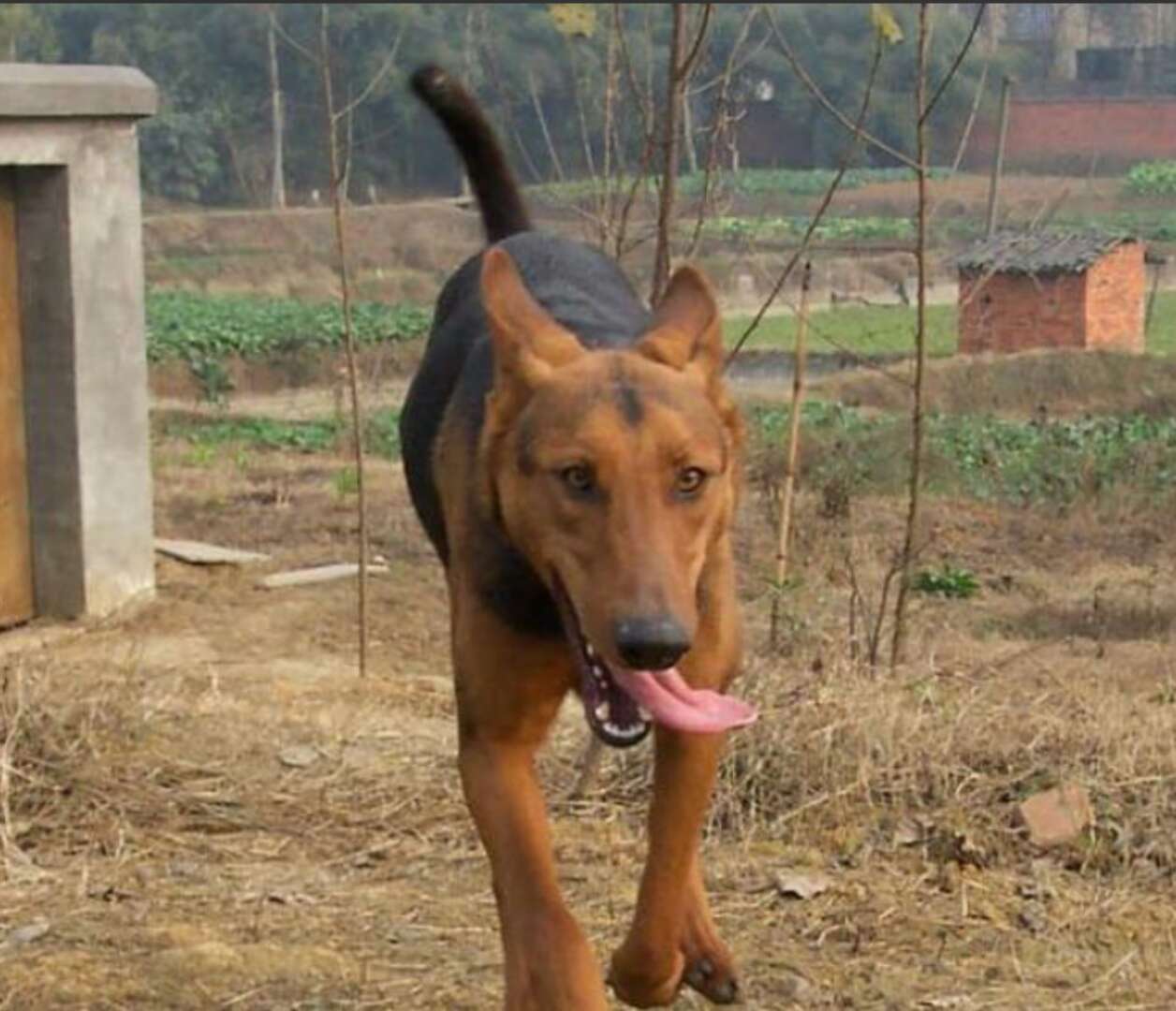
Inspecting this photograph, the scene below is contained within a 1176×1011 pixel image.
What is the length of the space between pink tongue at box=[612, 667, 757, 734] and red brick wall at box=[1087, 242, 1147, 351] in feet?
86.1

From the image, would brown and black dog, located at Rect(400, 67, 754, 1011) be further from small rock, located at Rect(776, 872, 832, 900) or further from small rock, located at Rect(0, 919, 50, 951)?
small rock, located at Rect(0, 919, 50, 951)

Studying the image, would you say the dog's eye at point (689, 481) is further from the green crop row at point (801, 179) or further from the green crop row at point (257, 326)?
the green crop row at point (257, 326)

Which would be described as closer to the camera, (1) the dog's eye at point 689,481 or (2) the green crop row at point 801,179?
(1) the dog's eye at point 689,481

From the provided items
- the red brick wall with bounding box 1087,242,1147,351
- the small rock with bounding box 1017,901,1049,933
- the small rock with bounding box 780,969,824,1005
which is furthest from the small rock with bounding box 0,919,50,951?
the red brick wall with bounding box 1087,242,1147,351

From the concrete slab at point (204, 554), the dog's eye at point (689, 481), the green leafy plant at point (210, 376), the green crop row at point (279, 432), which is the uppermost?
the dog's eye at point (689, 481)

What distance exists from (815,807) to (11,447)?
5584 mm

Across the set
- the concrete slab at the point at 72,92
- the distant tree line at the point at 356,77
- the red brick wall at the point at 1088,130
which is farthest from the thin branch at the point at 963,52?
the distant tree line at the point at 356,77

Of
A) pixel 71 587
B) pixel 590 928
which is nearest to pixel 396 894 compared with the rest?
pixel 590 928

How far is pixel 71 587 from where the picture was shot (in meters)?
11.1

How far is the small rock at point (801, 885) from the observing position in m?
5.87

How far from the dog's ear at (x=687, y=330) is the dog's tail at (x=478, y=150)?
153 cm

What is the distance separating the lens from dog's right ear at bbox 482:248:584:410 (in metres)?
4.03

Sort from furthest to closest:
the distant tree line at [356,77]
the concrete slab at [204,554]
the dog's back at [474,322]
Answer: the distant tree line at [356,77] < the concrete slab at [204,554] < the dog's back at [474,322]

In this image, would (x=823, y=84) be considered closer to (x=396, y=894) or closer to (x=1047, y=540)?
(x=1047, y=540)
